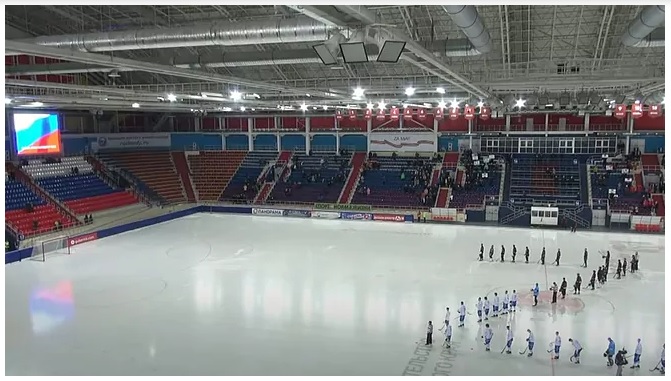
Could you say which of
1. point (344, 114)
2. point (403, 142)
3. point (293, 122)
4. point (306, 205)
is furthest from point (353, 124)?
point (306, 205)

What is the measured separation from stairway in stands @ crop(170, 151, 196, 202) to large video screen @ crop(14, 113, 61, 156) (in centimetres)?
1246

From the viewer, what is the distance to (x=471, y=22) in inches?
412

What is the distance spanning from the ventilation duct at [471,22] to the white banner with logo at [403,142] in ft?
103

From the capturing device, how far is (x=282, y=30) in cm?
1062

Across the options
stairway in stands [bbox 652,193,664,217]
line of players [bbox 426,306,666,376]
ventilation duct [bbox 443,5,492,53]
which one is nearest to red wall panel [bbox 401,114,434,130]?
stairway in stands [bbox 652,193,664,217]

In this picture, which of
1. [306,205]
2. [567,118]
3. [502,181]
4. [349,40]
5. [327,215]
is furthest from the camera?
[567,118]

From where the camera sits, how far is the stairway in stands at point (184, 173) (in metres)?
45.3

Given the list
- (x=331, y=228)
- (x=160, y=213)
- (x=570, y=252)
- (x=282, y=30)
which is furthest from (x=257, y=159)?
(x=282, y=30)

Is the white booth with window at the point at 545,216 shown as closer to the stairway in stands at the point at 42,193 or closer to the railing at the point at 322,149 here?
the railing at the point at 322,149

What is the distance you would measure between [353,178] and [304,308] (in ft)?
89.8

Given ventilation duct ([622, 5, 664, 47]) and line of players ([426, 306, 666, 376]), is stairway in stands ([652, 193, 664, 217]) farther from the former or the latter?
line of players ([426, 306, 666, 376])

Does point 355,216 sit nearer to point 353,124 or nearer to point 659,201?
point 353,124

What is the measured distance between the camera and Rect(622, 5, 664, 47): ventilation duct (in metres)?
10.3

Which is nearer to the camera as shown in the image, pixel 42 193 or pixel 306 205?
pixel 42 193
